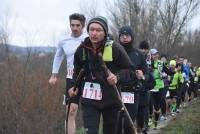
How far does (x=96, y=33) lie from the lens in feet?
18.9

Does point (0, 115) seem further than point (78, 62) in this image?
Yes

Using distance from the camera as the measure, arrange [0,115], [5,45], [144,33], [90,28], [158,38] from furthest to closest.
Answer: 1. [158,38]
2. [144,33]
3. [5,45]
4. [0,115]
5. [90,28]

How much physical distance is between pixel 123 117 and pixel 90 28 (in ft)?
4.03

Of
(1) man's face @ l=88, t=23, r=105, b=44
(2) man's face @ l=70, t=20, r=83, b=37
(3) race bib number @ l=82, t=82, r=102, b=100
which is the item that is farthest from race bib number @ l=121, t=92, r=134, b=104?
(1) man's face @ l=88, t=23, r=105, b=44

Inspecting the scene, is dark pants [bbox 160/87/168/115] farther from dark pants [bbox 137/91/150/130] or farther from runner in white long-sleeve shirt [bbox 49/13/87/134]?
runner in white long-sleeve shirt [bbox 49/13/87/134]

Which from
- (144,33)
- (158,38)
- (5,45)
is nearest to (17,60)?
(5,45)

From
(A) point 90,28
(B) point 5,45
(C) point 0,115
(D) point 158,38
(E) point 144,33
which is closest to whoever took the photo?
(A) point 90,28

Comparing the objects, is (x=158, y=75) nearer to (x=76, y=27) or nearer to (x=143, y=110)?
(x=143, y=110)

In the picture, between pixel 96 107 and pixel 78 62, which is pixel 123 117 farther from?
pixel 78 62

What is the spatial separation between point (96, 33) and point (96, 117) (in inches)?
41.1

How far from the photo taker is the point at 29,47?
13852 mm

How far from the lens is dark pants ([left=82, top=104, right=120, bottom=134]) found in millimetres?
5934

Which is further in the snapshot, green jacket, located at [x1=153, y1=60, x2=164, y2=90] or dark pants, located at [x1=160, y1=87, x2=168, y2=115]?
dark pants, located at [x1=160, y1=87, x2=168, y2=115]

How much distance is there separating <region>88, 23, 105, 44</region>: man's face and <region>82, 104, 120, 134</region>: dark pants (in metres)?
0.84
